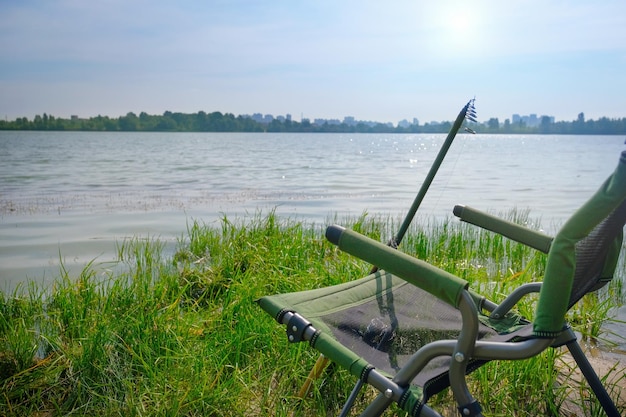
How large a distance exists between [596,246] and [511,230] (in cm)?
61

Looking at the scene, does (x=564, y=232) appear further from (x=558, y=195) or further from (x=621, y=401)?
(x=558, y=195)

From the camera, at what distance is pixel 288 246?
4.25 m

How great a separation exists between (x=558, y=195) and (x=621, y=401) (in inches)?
465

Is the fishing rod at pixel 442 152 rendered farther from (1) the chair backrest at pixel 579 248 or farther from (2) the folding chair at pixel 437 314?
(1) the chair backrest at pixel 579 248

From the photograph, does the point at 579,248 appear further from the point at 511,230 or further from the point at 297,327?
the point at 297,327

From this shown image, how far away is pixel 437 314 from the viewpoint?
6.84 feet

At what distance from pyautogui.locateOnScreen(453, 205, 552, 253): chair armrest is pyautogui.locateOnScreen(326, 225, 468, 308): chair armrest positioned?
79cm

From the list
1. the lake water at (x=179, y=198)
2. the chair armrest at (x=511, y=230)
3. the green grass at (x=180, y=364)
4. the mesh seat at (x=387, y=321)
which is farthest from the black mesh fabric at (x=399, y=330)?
the lake water at (x=179, y=198)

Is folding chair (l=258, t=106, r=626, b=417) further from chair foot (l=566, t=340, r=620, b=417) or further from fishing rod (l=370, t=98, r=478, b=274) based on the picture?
fishing rod (l=370, t=98, r=478, b=274)

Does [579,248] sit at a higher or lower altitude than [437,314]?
higher

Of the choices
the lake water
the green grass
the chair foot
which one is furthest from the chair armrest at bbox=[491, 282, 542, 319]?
the lake water

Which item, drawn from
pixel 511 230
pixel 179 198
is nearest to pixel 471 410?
pixel 511 230

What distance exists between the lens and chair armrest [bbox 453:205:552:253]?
6.46 ft

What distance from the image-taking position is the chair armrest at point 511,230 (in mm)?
1970
